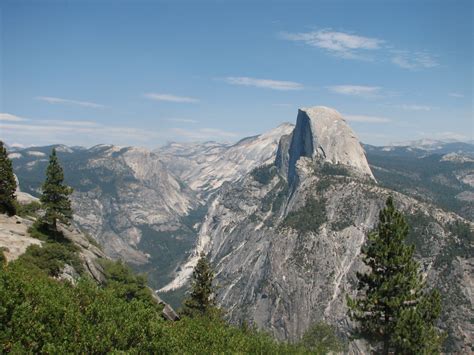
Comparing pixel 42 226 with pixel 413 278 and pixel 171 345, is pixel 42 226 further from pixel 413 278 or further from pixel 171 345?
pixel 413 278

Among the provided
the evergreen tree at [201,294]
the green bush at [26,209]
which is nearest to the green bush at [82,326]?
the evergreen tree at [201,294]

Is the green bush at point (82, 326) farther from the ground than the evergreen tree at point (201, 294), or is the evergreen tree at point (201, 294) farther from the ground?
the green bush at point (82, 326)

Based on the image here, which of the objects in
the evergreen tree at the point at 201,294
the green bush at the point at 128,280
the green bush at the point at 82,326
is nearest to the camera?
the green bush at the point at 82,326

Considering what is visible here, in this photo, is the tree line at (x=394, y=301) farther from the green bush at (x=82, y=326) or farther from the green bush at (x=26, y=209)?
the green bush at (x=26, y=209)

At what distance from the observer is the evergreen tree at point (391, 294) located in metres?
40.0

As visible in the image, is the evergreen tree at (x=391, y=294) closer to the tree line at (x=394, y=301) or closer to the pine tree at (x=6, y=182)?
the tree line at (x=394, y=301)

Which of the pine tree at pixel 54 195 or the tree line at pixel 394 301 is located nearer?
the tree line at pixel 394 301

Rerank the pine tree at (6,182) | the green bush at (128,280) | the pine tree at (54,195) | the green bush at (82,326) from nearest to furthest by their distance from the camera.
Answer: the green bush at (82,326) → the pine tree at (6,182) → the pine tree at (54,195) → the green bush at (128,280)

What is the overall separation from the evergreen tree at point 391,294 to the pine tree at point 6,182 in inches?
1905

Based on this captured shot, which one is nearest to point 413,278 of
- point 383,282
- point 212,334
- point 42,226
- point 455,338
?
point 383,282

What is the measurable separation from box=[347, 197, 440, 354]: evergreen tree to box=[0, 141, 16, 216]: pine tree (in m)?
48.4

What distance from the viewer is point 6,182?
6069cm

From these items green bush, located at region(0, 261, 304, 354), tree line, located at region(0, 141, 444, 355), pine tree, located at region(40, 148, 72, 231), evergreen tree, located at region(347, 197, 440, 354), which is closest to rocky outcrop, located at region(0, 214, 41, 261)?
pine tree, located at region(40, 148, 72, 231)

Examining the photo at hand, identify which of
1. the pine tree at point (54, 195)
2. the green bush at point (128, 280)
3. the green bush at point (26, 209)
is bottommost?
the green bush at point (128, 280)
